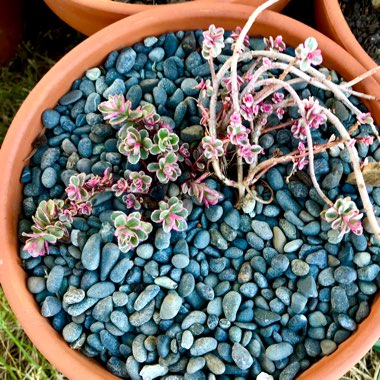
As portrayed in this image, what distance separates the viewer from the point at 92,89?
3.44 feet

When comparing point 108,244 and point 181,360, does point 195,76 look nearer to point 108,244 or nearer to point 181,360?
point 108,244

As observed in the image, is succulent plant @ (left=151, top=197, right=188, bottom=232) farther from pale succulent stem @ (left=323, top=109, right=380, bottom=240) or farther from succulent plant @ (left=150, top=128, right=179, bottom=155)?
pale succulent stem @ (left=323, top=109, right=380, bottom=240)

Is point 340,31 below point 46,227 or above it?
above

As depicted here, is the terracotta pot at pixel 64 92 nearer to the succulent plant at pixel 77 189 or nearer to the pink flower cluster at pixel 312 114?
the succulent plant at pixel 77 189

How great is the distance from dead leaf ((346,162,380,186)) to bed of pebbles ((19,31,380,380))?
0.03 meters

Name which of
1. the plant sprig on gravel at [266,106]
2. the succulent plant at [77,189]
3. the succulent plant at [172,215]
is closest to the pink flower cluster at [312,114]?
the plant sprig on gravel at [266,106]

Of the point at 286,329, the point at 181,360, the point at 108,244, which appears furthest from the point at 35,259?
the point at 286,329

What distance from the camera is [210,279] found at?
937mm

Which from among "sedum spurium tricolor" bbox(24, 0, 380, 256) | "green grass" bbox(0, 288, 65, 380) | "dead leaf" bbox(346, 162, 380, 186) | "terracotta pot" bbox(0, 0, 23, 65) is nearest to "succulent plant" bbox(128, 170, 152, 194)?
"sedum spurium tricolor" bbox(24, 0, 380, 256)

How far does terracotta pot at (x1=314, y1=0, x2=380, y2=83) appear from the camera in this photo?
108 cm

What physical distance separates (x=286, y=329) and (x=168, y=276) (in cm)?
20

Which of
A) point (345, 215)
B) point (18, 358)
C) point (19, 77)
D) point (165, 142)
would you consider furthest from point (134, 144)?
point (19, 77)

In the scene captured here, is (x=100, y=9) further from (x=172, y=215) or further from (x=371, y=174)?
(x=371, y=174)

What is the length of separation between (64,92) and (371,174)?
543mm
